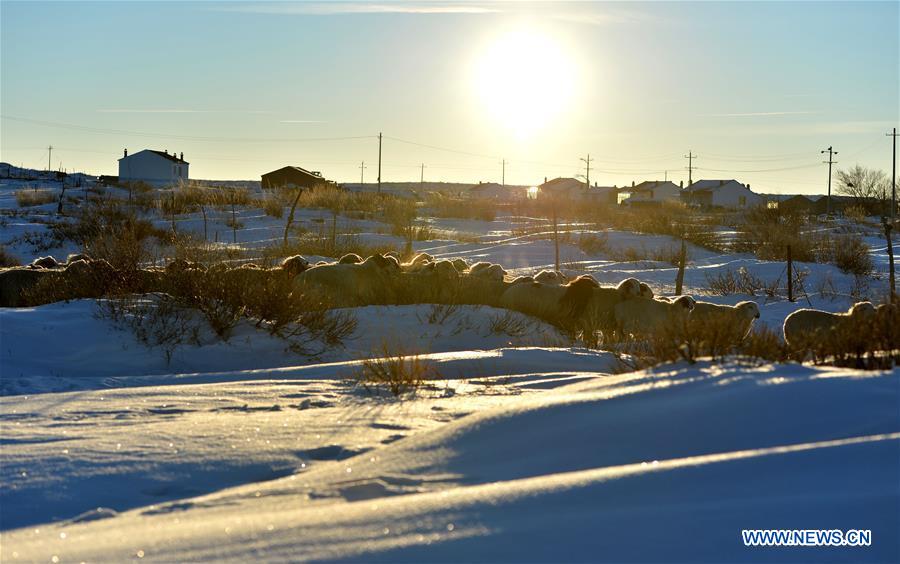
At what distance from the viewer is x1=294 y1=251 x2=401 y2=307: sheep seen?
1638 centimetres

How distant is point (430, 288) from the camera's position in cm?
1659

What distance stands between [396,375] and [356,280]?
8132 mm

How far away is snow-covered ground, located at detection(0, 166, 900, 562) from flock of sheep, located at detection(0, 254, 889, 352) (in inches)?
208

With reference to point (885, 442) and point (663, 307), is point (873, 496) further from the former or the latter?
point (663, 307)

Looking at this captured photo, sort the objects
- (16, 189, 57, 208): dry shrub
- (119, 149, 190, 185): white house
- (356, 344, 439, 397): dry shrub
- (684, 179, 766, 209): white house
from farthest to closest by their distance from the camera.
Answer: (684, 179, 766, 209): white house → (119, 149, 190, 185): white house → (16, 189, 57, 208): dry shrub → (356, 344, 439, 397): dry shrub

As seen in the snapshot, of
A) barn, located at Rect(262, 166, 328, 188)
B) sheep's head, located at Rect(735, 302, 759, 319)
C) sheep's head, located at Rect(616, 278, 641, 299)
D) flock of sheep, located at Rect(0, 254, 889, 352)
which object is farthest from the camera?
barn, located at Rect(262, 166, 328, 188)

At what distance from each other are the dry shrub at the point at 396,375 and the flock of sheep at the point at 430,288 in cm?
475

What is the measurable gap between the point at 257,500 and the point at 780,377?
11.1ft

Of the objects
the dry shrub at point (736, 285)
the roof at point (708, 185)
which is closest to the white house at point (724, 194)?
the roof at point (708, 185)

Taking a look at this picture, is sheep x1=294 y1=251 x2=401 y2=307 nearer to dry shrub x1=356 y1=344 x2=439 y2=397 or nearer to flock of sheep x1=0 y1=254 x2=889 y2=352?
flock of sheep x1=0 y1=254 x2=889 y2=352

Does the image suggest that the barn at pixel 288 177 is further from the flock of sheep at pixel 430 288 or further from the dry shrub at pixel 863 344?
the dry shrub at pixel 863 344

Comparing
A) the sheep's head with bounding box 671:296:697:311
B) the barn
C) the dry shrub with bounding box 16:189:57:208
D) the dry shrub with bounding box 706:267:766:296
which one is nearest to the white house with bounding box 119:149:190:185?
the barn

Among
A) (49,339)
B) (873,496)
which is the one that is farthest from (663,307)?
(873,496)

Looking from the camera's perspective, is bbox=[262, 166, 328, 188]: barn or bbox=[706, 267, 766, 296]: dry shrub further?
bbox=[262, 166, 328, 188]: barn
